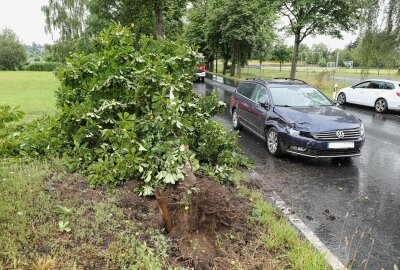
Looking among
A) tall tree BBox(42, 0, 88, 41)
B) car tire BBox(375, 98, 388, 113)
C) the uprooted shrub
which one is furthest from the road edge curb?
tall tree BBox(42, 0, 88, 41)

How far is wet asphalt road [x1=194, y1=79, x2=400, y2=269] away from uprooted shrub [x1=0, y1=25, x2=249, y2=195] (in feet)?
3.19

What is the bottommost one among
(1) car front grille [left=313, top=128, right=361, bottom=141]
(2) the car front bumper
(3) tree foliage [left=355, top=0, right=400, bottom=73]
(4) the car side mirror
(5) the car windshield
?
(2) the car front bumper

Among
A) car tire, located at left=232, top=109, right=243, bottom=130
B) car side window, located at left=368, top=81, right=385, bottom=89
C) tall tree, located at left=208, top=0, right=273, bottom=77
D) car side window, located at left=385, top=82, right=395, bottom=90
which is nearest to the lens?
car tire, located at left=232, top=109, right=243, bottom=130

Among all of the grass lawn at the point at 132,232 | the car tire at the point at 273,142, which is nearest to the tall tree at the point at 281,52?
the car tire at the point at 273,142

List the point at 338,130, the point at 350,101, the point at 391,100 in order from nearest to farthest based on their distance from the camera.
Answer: the point at 338,130 < the point at 391,100 < the point at 350,101

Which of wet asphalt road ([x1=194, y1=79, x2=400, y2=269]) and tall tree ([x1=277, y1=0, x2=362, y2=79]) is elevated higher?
tall tree ([x1=277, y1=0, x2=362, y2=79])

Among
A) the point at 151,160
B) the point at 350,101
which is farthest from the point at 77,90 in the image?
the point at 350,101

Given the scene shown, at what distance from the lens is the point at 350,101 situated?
16.2 meters

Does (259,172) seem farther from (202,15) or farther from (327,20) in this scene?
(202,15)

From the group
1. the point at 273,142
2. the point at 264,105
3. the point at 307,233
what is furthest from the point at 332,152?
the point at 307,233

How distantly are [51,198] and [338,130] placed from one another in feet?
18.1

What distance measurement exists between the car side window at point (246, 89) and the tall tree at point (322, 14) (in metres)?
11.1

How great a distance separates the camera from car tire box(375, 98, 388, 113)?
14180 mm

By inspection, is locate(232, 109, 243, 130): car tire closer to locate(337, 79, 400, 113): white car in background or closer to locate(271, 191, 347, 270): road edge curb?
locate(271, 191, 347, 270): road edge curb
